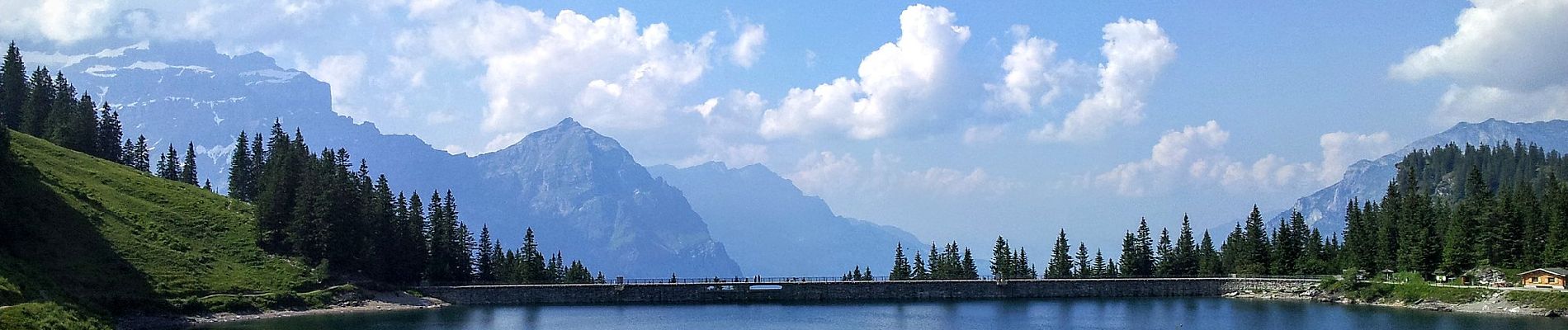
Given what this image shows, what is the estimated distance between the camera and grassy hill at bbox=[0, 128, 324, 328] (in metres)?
82.6

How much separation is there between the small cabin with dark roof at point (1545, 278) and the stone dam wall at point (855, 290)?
27143 mm

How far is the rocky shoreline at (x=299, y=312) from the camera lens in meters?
91.2

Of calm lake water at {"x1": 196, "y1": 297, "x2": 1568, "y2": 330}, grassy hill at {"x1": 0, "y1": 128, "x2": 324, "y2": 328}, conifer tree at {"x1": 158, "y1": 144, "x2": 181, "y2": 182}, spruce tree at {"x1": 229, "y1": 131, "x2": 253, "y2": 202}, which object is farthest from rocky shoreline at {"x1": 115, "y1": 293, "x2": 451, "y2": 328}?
conifer tree at {"x1": 158, "y1": 144, "x2": 181, "y2": 182}

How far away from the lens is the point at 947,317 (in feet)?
374

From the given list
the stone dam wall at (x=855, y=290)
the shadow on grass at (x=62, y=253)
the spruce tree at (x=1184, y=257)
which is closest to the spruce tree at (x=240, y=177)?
the stone dam wall at (x=855, y=290)

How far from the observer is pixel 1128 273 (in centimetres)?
16462

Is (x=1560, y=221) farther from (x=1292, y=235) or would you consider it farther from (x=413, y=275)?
(x=413, y=275)

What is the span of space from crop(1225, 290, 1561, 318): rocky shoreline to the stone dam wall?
2.08 meters

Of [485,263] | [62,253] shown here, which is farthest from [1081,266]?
[62,253]

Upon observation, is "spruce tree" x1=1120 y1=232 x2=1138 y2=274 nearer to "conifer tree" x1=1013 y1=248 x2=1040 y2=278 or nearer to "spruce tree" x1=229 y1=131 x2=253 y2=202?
"conifer tree" x1=1013 y1=248 x2=1040 y2=278

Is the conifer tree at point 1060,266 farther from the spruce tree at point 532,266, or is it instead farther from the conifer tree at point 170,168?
the conifer tree at point 170,168

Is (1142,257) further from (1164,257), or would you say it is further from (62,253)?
(62,253)

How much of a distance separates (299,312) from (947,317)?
59.9m

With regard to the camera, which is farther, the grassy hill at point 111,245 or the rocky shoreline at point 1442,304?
the rocky shoreline at point 1442,304
